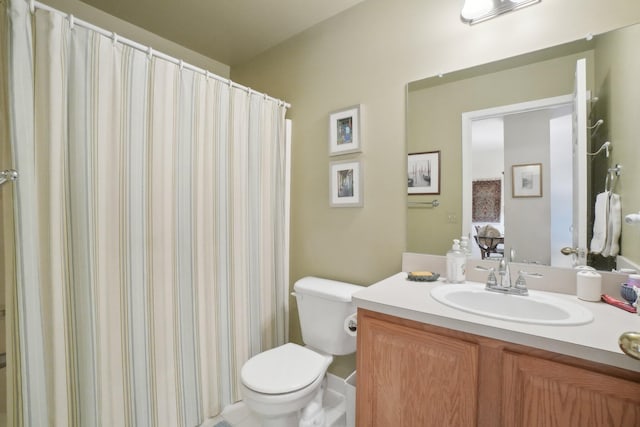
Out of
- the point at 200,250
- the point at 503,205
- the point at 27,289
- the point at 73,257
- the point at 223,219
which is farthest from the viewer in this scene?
the point at 223,219

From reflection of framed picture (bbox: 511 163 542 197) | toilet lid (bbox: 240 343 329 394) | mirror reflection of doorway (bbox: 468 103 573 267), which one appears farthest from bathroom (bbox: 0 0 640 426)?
toilet lid (bbox: 240 343 329 394)

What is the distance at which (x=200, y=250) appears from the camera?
160 cm

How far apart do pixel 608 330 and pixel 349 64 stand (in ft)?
5.68

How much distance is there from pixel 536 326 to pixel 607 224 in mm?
619

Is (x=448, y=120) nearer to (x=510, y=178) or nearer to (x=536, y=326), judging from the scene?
(x=510, y=178)

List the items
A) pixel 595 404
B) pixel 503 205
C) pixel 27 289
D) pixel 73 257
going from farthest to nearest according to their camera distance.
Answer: pixel 503 205 < pixel 73 257 < pixel 27 289 < pixel 595 404

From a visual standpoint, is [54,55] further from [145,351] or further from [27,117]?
[145,351]

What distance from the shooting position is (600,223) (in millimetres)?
1130

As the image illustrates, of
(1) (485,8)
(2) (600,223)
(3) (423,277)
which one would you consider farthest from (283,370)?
(1) (485,8)

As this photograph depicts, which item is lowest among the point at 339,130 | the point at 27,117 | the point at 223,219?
the point at 223,219

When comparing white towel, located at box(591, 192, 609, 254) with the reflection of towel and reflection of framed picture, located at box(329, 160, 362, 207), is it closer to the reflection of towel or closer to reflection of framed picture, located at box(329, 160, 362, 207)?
the reflection of towel

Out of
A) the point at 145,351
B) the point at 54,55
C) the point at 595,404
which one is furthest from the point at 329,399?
the point at 54,55

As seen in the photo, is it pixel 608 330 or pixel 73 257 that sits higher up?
pixel 73 257

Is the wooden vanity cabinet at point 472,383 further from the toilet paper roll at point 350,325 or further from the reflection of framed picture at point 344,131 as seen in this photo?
the reflection of framed picture at point 344,131
